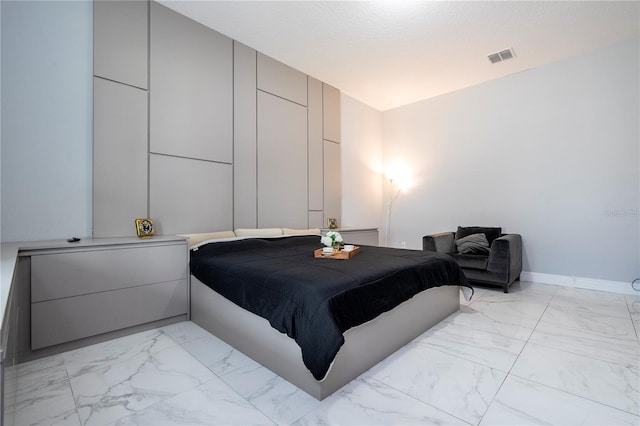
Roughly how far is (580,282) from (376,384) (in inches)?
147

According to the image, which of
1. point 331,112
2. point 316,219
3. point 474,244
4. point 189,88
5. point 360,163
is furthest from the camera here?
point 360,163

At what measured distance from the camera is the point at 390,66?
14.0 ft

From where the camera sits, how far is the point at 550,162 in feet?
13.4

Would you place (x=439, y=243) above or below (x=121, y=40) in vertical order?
below

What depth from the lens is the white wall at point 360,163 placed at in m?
5.30

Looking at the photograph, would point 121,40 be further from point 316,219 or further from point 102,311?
point 316,219

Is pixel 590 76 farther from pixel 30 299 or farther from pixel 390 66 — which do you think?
pixel 30 299

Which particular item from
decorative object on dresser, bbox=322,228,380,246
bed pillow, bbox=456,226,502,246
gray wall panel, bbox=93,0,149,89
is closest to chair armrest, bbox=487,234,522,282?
bed pillow, bbox=456,226,502,246

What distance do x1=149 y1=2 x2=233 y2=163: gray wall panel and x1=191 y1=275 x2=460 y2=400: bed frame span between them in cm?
150

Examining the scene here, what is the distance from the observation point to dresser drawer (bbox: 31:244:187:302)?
2.05m

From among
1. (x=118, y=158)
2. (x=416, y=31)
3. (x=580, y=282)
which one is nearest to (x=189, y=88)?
(x=118, y=158)

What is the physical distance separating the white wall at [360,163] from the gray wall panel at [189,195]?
234 centimetres

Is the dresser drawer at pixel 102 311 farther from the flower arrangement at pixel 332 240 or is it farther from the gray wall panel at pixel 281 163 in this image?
the gray wall panel at pixel 281 163

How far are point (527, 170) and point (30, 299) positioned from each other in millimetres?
5621
